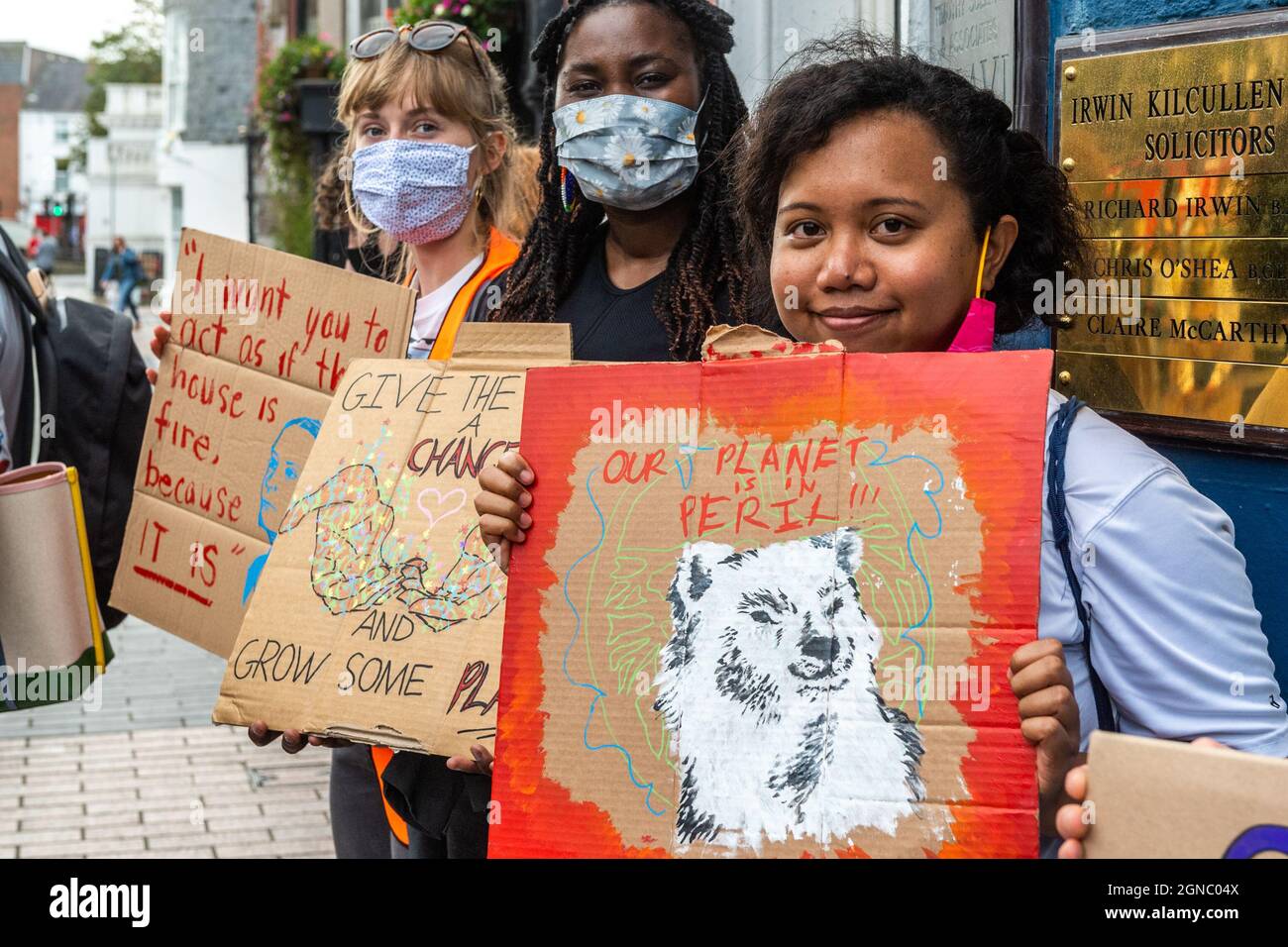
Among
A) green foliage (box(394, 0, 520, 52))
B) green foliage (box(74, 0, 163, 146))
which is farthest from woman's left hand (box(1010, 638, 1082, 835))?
green foliage (box(74, 0, 163, 146))

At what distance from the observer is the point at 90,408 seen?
325 centimetres

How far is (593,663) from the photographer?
5.70ft

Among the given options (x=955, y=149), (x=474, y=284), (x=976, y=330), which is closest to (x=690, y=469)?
(x=976, y=330)

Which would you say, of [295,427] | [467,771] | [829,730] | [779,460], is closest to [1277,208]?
[779,460]

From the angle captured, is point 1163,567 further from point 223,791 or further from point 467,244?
point 223,791

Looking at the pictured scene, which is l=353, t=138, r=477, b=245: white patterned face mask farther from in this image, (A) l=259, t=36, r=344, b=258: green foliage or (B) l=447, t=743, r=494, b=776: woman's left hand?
(A) l=259, t=36, r=344, b=258: green foliage

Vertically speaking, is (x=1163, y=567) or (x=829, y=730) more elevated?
(x=1163, y=567)

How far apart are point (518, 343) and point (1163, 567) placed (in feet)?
3.63

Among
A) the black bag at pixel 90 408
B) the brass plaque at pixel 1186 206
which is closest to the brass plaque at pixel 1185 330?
the brass plaque at pixel 1186 206

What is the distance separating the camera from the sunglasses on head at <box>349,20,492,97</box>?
3.18 metres

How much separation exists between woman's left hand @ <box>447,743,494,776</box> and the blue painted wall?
1143 mm

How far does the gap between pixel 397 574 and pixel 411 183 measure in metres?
1.25

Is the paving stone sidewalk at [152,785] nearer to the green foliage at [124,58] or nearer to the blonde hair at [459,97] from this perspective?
the blonde hair at [459,97]

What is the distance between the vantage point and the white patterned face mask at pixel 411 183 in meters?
3.18
